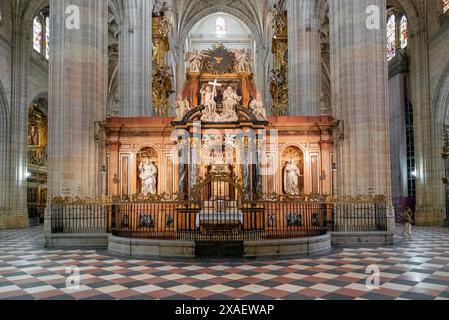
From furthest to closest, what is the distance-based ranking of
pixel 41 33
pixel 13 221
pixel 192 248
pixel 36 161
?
pixel 36 161 < pixel 41 33 < pixel 13 221 < pixel 192 248

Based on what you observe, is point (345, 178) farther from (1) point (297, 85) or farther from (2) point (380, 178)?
(1) point (297, 85)

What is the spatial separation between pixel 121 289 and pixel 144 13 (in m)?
21.9

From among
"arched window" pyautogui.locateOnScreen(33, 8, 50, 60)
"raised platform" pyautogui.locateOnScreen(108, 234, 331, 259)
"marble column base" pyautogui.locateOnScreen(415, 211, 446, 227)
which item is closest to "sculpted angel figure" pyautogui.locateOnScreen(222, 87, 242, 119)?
"raised platform" pyautogui.locateOnScreen(108, 234, 331, 259)

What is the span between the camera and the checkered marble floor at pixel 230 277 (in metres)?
6.91

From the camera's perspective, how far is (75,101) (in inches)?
620

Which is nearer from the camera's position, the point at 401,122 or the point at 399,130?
the point at 401,122

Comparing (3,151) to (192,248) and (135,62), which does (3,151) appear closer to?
(135,62)

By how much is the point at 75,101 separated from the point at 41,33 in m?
16.7

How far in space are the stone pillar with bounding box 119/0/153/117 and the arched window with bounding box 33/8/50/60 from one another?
7172mm

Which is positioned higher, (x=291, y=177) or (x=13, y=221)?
(x=291, y=177)

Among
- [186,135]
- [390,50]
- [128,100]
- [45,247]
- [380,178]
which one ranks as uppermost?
[390,50]

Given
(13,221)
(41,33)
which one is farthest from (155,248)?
(41,33)
